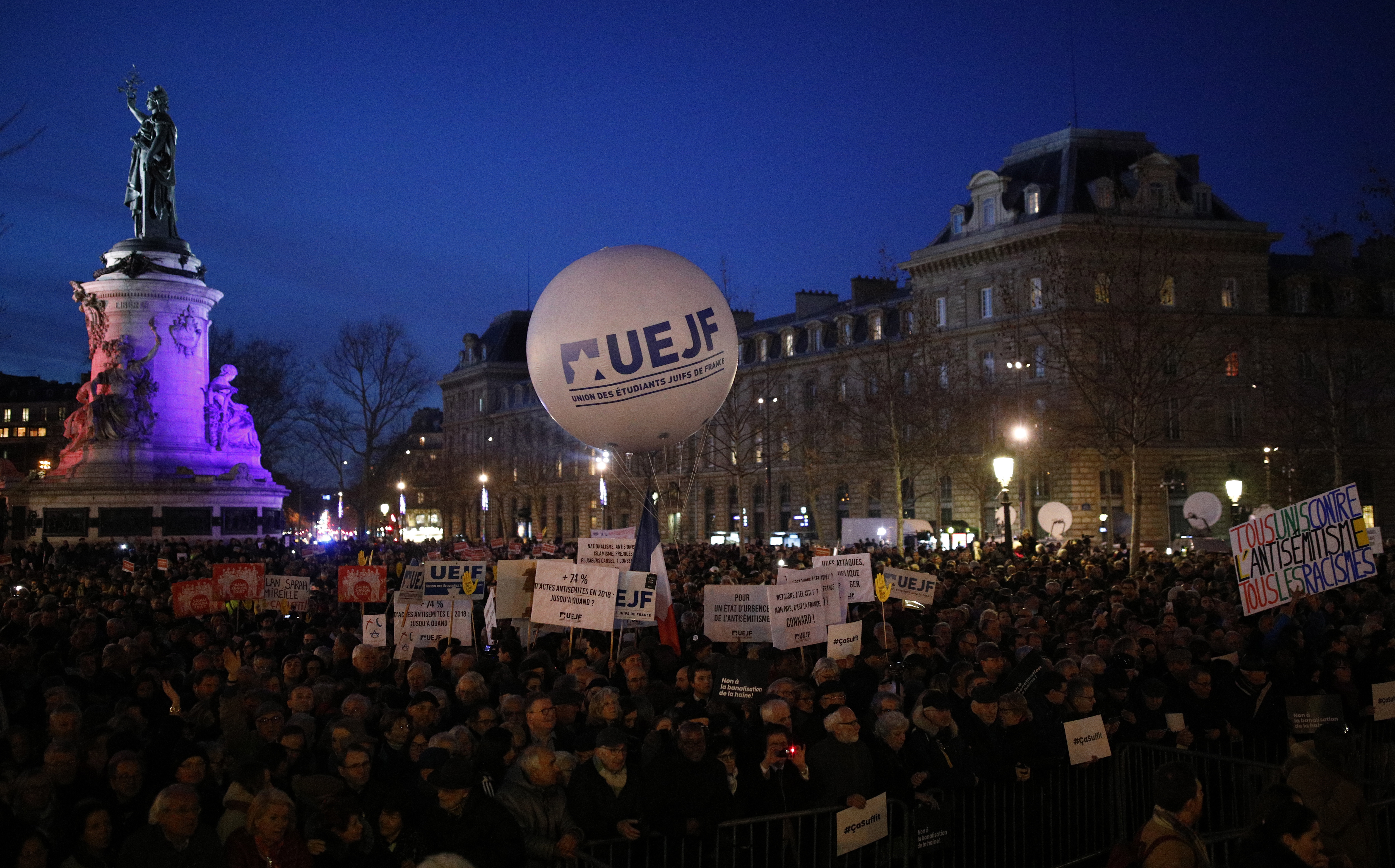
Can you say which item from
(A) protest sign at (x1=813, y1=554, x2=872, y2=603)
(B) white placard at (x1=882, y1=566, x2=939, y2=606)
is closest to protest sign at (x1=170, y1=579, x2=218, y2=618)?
(A) protest sign at (x1=813, y1=554, x2=872, y2=603)

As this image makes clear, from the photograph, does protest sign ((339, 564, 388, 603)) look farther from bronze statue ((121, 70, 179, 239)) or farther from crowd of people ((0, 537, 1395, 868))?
bronze statue ((121, 70, 179, 239))

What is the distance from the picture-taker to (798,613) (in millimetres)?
12086

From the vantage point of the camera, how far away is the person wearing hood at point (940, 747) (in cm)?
766

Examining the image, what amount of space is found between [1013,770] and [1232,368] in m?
53.5

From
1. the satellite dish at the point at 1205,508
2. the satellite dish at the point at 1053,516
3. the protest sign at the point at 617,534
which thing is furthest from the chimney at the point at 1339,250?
the protest sign at the point at 617,534

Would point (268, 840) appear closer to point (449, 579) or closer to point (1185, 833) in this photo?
point (1185, 833)

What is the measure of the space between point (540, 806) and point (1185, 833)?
332cm

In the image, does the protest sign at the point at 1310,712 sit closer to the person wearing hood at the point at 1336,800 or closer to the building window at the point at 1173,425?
the person wearing hood at the point at 1336,800

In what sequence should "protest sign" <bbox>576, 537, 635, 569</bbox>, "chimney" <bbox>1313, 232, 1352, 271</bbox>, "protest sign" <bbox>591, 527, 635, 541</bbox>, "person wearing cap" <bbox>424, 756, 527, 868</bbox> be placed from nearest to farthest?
"person wearing cap" <bbox>424, 756, 527, 868</bbox>, "protest sign" <bbox>576, 537, 635, 569</bbox>, "protest sign" <bbox>591, 527, 635, 541</bbox>, "chimney" <bbox>1313, 232, 1352, 271</bbox>

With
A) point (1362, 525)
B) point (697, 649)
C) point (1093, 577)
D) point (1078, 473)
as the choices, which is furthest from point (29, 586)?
point (1078, 473)

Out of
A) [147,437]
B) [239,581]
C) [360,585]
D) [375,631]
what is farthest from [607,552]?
[147,437]

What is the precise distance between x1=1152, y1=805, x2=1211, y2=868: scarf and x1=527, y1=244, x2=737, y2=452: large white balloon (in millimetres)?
9039

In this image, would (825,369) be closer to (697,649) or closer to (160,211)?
(160,211)

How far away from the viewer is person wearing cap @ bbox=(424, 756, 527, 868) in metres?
6.09
